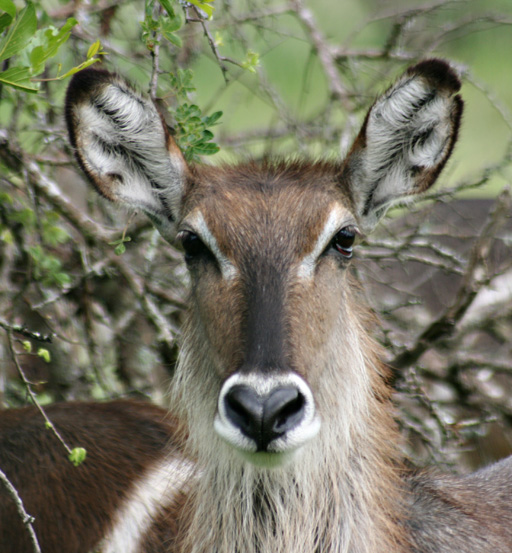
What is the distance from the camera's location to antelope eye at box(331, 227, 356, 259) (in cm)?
360

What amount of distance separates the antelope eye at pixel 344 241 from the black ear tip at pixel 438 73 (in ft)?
2.37

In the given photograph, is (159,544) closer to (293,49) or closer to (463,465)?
(463,465)

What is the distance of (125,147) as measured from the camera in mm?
3893

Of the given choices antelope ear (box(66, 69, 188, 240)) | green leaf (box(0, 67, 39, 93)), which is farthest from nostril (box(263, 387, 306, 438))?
green leaf (box(0, 67, 39, 93))

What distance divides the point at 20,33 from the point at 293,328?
1.50 m

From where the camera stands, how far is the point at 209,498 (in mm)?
3729

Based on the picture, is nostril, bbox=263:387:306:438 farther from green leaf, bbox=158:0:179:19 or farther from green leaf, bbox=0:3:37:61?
green leaf, bbox=158:0:179:19

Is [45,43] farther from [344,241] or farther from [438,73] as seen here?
[438,73]

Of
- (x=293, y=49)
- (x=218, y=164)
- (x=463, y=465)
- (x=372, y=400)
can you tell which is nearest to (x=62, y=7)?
(x=218, y=164)

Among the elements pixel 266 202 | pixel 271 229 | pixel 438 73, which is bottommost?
pixel 271 229

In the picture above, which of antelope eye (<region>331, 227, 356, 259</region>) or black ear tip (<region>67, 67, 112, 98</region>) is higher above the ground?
black ear tip (<region>67, 67, 112, 98</region>)

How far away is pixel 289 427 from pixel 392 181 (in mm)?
1415

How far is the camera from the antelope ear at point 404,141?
11.8 feet

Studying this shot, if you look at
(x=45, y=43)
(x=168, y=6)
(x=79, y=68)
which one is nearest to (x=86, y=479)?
(x=79, y=68)
